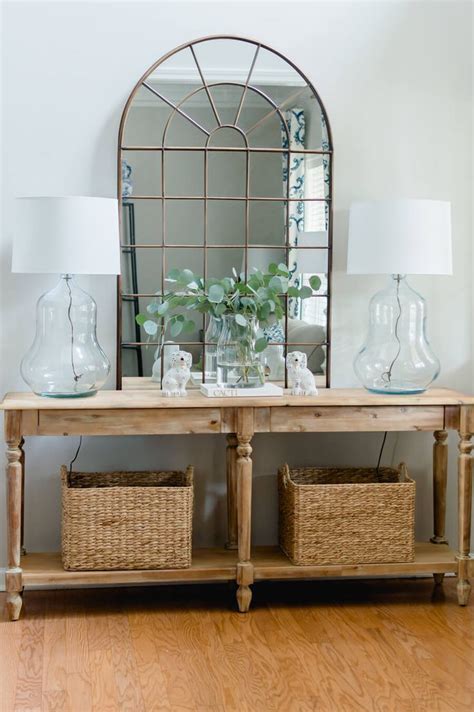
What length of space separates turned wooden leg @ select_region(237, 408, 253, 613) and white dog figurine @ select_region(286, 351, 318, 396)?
259mm

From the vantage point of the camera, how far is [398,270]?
3.50m

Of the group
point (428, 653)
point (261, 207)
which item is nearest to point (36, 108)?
point (261, 207)

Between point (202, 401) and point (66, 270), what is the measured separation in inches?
24.9

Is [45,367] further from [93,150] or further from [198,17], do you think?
[198,17]

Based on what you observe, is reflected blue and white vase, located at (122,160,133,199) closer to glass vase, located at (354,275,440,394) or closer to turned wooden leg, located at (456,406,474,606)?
glass vase, located at (354,275,440,394)

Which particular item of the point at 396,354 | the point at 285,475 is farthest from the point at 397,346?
the point at 285,475

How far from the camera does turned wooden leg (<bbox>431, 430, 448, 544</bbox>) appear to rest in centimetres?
373

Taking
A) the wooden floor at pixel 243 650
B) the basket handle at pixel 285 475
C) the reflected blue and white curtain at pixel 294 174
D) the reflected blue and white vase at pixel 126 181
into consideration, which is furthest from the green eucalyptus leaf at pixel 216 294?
the wooden floor at pixel 243 650

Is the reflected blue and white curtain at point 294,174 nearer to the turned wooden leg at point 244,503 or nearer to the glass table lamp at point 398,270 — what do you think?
the glass table lamp at point 398,270

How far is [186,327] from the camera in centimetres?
365

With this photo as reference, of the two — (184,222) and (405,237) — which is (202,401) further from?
(405,237)

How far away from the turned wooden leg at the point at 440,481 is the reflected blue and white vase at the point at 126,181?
4.80ft

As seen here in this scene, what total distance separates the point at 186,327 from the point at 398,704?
5.16 feet

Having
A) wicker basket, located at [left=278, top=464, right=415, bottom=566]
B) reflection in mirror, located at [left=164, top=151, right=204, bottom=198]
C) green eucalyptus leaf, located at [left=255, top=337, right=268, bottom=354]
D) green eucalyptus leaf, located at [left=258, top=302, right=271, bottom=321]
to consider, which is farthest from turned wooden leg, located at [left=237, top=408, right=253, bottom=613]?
reflection in mirror, located at [left=164, top=151, right=204, bottom=198]
